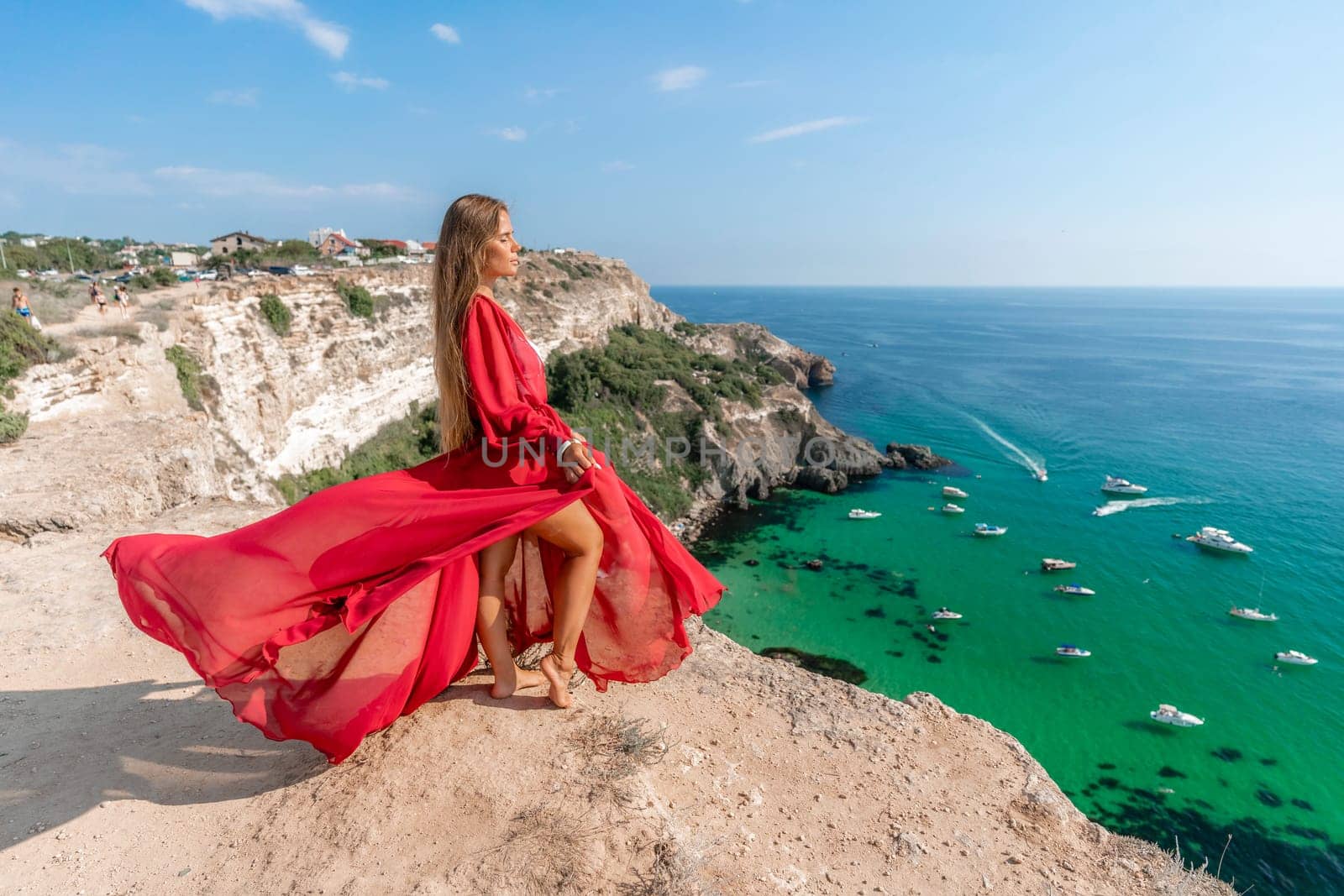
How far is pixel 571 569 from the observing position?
314 cm

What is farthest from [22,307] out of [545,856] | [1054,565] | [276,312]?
[1054,565]

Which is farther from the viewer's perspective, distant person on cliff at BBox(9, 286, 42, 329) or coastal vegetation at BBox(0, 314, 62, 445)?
distant person on cliff at BBox(9, 286, 42, 329)

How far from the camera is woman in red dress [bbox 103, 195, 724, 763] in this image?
105 inches

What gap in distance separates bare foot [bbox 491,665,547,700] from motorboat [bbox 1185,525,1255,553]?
32.9 metres

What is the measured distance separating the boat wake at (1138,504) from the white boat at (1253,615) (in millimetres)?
8647

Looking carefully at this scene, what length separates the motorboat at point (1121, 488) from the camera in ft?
108

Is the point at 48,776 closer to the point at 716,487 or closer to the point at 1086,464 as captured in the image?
the point at 716,487

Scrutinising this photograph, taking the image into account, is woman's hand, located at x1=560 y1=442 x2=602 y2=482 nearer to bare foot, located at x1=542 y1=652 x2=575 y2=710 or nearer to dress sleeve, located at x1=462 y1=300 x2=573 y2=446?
dress sleeve, located at x1=462 y1=300 x2=573 y2=446

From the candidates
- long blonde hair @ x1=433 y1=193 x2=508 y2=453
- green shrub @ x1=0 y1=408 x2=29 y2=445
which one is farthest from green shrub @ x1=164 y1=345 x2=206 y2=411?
long blonde hair @ x1=433 y1=193 x2=508 y2=453

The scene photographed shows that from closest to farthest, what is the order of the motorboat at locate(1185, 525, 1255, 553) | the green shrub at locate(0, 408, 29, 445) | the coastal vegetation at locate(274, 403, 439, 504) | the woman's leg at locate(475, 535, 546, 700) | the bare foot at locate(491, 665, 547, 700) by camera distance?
the woman's leg at locate(475, 535, 546, 700)
the bare foot at locate(491, 665, 547, 700)
the green shrub at locate(0, 408, 29, 445)
the coastal vegetation at locate(274, 403, 439, 504)
the motorboat at locate(1185, 525, 1255, 553)

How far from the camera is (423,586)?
2986 mm

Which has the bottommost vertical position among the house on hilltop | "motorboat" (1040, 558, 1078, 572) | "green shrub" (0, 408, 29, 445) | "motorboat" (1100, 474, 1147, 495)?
"motorboat" (1040, 558, 1078, 572)

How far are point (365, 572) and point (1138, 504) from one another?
125ft

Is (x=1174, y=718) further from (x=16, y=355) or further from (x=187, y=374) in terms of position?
(x=16, y=355)
